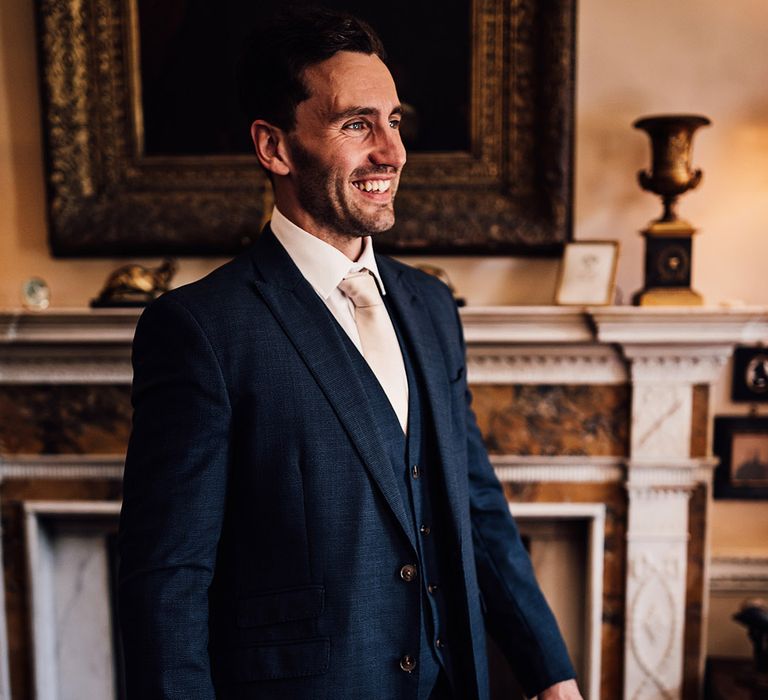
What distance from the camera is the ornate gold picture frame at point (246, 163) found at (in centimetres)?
193

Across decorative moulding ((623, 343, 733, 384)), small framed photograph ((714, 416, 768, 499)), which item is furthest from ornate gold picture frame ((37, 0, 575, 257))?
small framed photograph ((714, 416, 768, 499))

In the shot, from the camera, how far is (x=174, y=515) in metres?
0.91

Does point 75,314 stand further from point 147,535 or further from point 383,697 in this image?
point 383,697

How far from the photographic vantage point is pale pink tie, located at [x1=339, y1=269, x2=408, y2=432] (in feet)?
3.52

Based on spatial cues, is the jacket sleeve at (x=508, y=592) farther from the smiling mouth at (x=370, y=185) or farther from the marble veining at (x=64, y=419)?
the marble veining at (x=64, y=419)

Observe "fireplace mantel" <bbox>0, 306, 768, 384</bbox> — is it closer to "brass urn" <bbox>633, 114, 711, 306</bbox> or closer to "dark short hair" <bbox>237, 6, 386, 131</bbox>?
"brass urn" <bbox>633, 114, 711, 306</bbox>

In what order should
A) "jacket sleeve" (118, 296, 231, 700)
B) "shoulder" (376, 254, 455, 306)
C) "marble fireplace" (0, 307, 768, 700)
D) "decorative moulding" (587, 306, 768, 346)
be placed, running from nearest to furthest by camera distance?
1. "jacket sleeve" (118, 296, 231, 700)
2. "shoulder" (376, 254, 455, 306)
3. "decorative moulding" (587, 306, 768, 346)
4. "marble fireplace" (0, 307, 768, 700)

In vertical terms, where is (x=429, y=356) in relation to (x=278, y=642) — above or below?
above

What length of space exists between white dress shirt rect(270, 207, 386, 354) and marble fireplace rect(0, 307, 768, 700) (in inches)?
31.5

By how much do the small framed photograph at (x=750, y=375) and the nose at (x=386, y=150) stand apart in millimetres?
1486

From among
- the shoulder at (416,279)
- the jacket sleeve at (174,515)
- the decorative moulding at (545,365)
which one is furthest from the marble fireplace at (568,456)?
the jacket sleeve at (174,515)

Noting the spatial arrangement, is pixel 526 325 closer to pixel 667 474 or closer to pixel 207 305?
pixel 667 474

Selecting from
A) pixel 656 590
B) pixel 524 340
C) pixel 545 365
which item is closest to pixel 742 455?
pixel 656 590

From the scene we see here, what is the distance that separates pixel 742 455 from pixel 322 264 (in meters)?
1.65
